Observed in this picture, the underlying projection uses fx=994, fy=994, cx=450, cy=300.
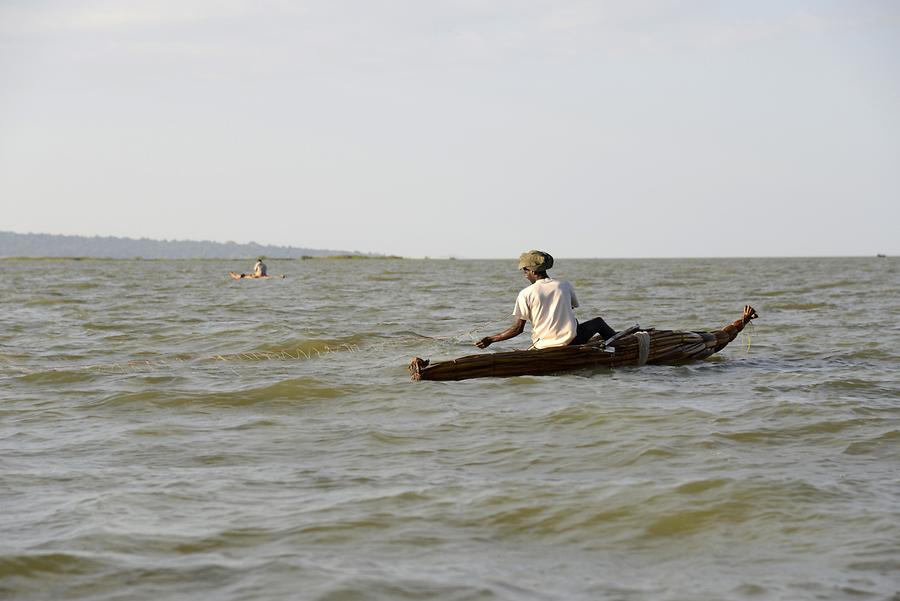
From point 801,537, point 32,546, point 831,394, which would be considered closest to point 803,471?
point 801,537

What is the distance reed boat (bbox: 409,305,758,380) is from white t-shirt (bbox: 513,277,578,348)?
0.20m

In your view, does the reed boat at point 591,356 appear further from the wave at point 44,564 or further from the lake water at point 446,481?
the wave at point 44,564

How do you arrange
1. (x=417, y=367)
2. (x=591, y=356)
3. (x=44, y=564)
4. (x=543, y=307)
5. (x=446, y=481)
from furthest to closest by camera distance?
(x=591, y=356), (x=543, y=307), (x=417, y=367), (x=446, y=481), (x=44, y=564)

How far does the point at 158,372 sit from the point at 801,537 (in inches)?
345

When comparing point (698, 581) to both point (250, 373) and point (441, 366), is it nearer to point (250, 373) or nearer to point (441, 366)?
point (441, 366)

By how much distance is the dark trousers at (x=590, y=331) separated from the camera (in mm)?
11823

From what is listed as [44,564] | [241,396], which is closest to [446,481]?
[44,564]

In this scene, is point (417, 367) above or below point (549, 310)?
below

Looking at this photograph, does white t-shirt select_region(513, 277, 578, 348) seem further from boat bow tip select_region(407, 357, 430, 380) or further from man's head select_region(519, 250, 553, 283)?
boat bow tip select_region(407, 357, 430, 380)

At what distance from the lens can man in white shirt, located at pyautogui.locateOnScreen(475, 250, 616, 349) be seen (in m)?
11.2

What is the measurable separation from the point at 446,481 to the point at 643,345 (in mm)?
6282

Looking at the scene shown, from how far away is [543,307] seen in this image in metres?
11.3

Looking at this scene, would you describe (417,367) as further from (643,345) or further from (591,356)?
(643,345)

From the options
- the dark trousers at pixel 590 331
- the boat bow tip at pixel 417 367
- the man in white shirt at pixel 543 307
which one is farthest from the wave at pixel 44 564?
the dark trousers at pixel 590 331
